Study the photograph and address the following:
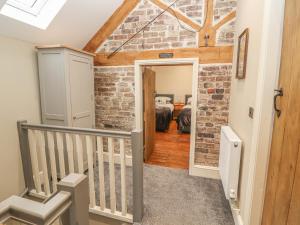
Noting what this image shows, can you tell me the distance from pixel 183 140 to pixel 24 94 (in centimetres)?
363

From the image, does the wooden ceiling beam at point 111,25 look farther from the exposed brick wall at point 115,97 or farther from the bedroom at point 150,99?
the exposed brick wall at point 115,97

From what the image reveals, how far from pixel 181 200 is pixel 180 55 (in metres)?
2.06

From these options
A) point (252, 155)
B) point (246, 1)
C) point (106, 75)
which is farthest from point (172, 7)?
point (252, 155)

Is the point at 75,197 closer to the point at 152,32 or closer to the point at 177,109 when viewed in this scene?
the point at 152,32

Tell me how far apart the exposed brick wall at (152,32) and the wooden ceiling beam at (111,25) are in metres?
0.07

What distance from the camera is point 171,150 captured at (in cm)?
402

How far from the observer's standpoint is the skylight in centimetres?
196

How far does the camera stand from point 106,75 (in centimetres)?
315

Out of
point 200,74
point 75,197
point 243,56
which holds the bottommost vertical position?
point 75,197

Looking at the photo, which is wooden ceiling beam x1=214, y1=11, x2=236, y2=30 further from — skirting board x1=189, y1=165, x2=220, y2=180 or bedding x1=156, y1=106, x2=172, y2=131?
bedding x1=156, y1=106, x2=172, y2=131

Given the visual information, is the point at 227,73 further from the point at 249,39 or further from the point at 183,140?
the point at 183,140

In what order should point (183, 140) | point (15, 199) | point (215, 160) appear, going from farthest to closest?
point (183, 140)
point (215, 160)
point (15, 199)

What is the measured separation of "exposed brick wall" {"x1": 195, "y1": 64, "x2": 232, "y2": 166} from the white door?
5.95 feet

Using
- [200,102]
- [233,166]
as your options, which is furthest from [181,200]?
[200,102]
